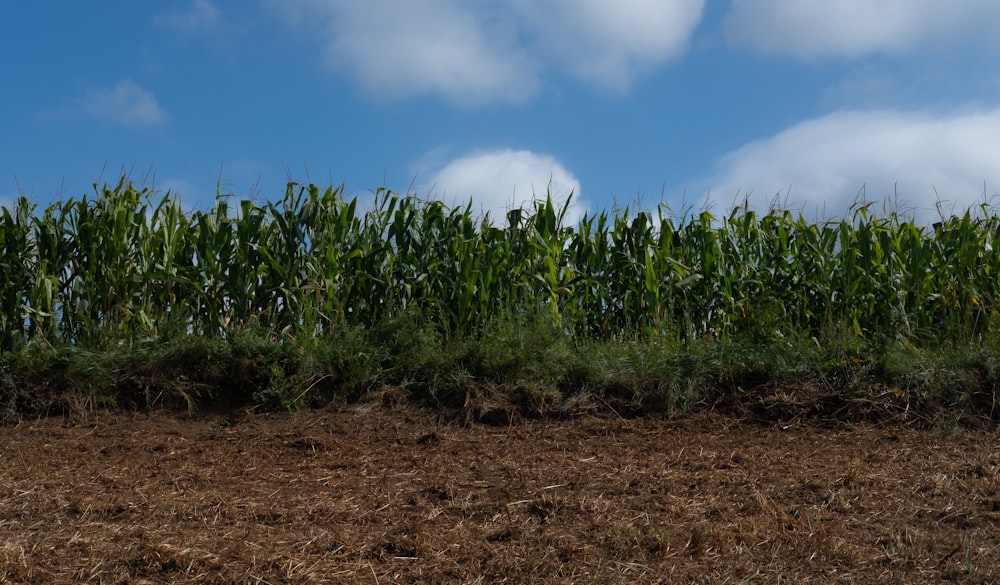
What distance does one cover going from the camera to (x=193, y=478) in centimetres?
530

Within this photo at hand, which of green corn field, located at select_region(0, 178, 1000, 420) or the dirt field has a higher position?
green corn field, located at select_region(0, 178, 1000, 420)

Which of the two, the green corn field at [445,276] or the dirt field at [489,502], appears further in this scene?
the green corn field at [445,276]

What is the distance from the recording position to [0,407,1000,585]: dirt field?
12.2 ft

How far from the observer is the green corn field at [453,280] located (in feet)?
25.0

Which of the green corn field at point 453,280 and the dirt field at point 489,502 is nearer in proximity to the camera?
the dirt field at point 489,502

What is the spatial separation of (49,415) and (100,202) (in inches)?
81.8

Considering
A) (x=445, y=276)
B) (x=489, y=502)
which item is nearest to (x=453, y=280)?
(x=445, y=276)

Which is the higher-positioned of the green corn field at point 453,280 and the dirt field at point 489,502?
the green corn field at point 453,280

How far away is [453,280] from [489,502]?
346 centimetres

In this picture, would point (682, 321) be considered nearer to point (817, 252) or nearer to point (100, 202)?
point (817, 252)

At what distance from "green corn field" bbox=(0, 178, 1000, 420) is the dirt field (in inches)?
47.3

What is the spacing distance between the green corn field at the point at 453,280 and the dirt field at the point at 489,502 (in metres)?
1.20

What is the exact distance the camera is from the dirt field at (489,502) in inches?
146

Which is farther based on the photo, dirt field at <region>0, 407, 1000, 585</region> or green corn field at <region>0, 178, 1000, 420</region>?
green corn field at <region>0, 178, 1000, 420</region>
